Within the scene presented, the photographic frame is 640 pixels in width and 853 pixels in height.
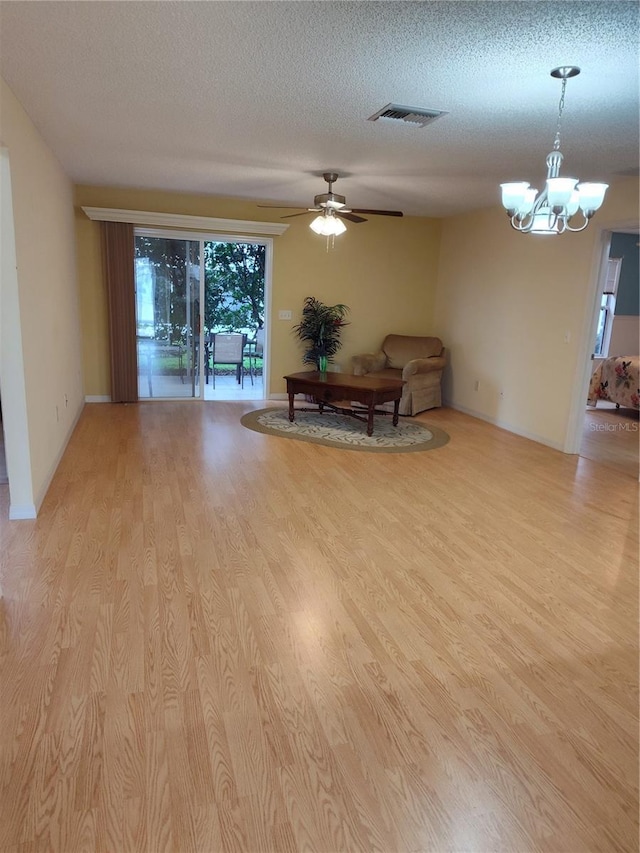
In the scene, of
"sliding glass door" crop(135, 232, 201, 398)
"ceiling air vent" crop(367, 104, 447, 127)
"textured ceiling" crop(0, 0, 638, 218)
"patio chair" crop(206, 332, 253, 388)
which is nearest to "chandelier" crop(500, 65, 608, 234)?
"textured ceiling" crop(0, 0, 638, 218)

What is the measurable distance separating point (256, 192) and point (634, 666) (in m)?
5.64

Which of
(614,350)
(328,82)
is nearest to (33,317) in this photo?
(328,82)

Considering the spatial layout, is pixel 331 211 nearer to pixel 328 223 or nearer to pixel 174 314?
pixel 328 223

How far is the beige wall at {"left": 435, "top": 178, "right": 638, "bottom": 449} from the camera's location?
16.6 feet

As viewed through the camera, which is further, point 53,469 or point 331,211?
point 331,211

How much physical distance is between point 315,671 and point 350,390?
11.6 ft

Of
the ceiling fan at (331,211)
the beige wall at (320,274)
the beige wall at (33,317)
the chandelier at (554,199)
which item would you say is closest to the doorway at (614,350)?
the chandelier at (554,199)

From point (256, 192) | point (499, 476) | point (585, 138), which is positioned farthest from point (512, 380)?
point (256, 192)

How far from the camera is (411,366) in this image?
6.45 metres

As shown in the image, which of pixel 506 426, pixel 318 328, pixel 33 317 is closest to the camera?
pixel 33 317

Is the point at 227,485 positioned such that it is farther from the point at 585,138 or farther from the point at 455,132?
the point at 585,138

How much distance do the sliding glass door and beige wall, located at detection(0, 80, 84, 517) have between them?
1646mm

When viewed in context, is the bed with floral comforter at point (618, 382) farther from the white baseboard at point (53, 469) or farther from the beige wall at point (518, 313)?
the white baseboard at point (53, 469)

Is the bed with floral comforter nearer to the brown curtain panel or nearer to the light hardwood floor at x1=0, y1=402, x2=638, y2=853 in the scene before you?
the light hardwood floor at x1=0, y1=402, x2=638, y2=853
